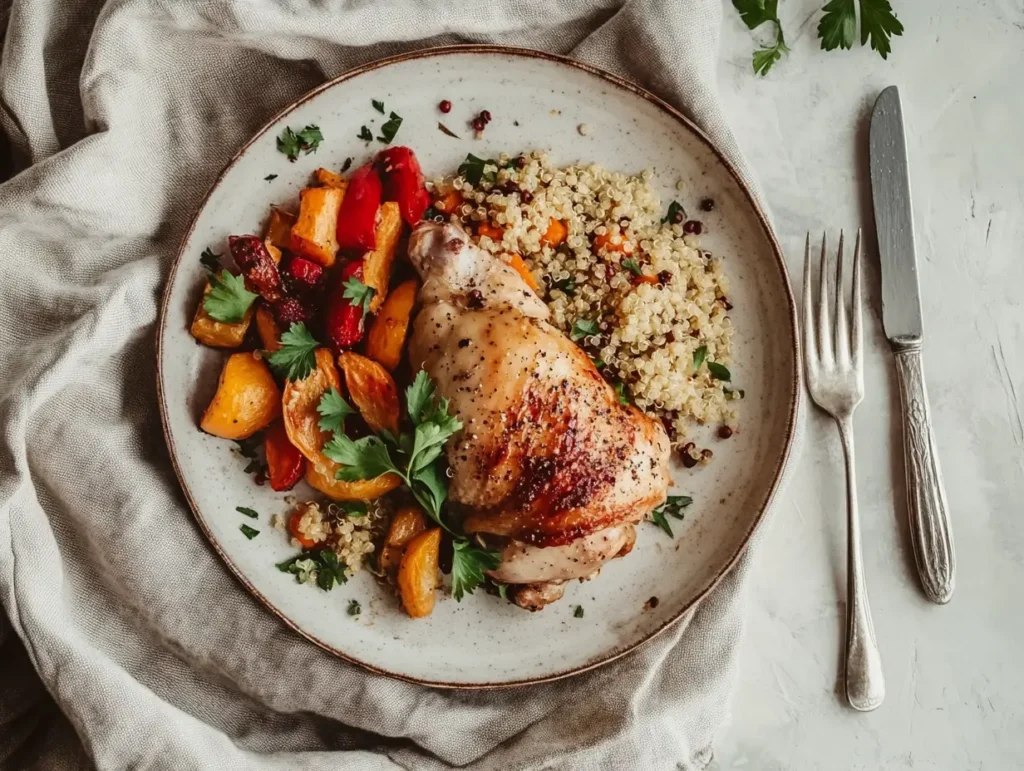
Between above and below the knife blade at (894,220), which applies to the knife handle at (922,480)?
below

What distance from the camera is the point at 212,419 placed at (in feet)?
9.27

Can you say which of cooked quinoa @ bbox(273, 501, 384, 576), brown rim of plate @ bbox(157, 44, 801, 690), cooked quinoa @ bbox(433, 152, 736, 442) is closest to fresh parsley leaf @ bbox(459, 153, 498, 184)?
cooked quinoa @ bbox(433, 152, 736, 442)

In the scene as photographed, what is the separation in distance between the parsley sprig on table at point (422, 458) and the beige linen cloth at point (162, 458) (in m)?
0.64

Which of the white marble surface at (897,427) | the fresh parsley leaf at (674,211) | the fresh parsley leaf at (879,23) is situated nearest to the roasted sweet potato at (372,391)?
the fresh parsley leaf at (674,211)

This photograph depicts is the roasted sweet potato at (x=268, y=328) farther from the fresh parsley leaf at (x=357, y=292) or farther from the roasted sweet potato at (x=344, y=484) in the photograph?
the roasted sweet potato at (x=344, y=484)

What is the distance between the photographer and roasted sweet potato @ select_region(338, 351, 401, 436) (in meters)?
2.79

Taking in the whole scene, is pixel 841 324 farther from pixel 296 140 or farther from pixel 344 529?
pixel 296 140

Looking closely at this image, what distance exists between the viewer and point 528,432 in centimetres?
255

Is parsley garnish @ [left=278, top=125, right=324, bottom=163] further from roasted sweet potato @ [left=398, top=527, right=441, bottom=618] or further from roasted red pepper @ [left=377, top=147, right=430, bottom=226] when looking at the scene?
roasted sweet potato @ [left=398, top=527, right=441, bottom=618]

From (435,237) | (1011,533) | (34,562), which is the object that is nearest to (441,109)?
(435,237)

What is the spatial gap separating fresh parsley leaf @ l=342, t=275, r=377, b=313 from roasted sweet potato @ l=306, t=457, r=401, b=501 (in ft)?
1.68

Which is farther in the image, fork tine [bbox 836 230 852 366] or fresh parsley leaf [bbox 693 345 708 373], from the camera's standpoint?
fork tine [bbox 836 230 852 366]

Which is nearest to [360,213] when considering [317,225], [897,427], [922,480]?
[317,225]

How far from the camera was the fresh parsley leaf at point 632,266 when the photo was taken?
2.88 metres
